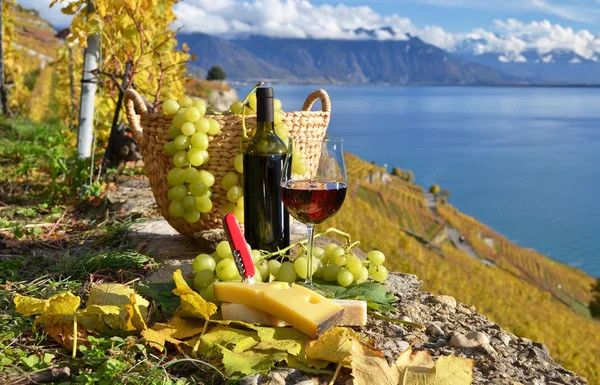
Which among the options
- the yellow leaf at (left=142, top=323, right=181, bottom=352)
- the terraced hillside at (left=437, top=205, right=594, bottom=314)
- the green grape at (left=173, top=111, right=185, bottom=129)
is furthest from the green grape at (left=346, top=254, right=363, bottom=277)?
the terraced hillside at (left=437, top=205, right=594, bottom=314)

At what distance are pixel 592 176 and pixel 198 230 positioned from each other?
83.8m

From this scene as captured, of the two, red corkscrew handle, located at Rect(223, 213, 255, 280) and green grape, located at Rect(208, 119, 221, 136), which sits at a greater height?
green grape, located at Rect(208, 119, 221, 136)

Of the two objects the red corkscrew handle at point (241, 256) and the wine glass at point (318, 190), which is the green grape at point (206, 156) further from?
the red corkscrew handle at point (241, 256)

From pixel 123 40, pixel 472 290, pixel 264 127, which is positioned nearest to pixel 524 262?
pixel 472 290

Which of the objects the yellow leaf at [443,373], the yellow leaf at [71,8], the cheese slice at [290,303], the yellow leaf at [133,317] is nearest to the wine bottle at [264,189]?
the cheese slice at [290,303]

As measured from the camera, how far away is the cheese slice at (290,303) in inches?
56.9

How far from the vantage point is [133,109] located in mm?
2713

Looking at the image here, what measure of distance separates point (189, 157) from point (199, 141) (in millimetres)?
83

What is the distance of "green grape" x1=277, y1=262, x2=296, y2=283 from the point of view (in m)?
1.85

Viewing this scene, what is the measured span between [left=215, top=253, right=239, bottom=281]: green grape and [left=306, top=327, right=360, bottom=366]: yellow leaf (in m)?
0.44

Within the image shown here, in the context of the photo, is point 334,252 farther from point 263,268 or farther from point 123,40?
point 123,40

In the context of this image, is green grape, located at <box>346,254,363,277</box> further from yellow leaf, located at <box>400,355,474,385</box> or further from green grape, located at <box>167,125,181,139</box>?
green grape, located at <box>167,125,181,139</box>

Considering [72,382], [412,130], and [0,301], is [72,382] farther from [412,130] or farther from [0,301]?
[412,130]

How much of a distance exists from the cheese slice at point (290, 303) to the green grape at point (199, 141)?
2.80 feet
